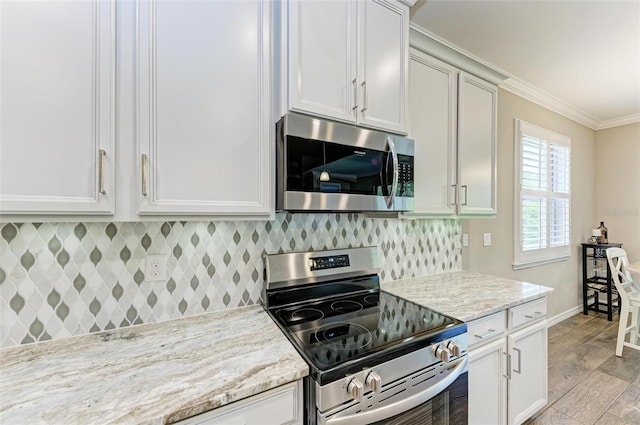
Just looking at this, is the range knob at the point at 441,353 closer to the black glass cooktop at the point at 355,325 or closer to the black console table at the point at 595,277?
the black glass cooktop at the point at 355,325

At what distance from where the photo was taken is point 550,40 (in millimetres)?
2248

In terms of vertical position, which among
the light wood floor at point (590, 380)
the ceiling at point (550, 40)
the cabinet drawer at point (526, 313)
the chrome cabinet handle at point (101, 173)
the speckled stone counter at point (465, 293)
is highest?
the ceiling at point (550, 40)

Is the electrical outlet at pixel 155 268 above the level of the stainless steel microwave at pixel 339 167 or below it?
below

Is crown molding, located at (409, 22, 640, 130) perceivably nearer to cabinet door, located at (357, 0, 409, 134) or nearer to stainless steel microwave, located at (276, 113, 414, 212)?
cabinet door, located at (357, 0, 409, 134)

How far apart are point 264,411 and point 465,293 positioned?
1.38 metres

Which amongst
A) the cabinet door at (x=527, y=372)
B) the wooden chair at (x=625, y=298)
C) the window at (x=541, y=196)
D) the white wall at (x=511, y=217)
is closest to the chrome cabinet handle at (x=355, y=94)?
the cabinet door at (x=527, y=372)

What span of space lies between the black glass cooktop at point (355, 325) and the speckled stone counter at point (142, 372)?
10 cm

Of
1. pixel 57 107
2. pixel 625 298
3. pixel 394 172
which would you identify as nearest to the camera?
pixel 57 107

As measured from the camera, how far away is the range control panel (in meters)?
1.66

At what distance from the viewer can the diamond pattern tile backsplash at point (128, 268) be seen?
1.11 m

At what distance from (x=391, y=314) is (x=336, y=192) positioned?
2.19 feet

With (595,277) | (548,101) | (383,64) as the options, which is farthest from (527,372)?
(595,277)

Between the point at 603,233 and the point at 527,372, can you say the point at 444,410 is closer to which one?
the point at 527,372

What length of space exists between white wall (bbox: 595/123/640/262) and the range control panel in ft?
14.7
